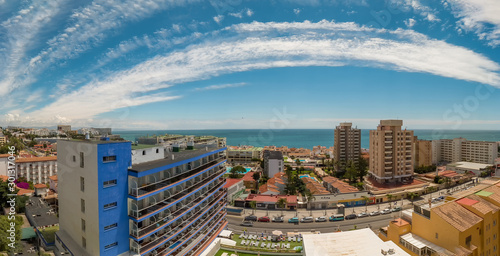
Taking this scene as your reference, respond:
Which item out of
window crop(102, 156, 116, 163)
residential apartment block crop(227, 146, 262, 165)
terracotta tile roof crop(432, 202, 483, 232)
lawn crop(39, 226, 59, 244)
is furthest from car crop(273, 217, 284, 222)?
residential apartment block crop(227, 146, 262, 165)

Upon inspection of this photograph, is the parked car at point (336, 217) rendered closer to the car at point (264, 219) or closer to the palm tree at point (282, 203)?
the palm tree at point (282, 203)

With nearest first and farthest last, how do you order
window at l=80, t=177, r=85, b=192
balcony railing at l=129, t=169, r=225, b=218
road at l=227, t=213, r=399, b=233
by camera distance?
window at l=80, t=177, r=85, b=192
balcony railing at l=129, t=169, r=225, b=218
road at l=227, t=213, r=399, b=233

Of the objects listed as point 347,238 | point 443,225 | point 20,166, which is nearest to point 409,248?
point 443,225

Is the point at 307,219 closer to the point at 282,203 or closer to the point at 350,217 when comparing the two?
the point at 282,203

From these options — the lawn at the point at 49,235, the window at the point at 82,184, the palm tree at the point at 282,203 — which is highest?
the window at the point at 82,184

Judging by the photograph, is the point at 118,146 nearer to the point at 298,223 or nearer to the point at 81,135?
the point at 81,135

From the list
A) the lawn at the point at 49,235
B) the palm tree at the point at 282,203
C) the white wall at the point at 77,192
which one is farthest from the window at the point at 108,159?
the palm tree at the point at 282,203

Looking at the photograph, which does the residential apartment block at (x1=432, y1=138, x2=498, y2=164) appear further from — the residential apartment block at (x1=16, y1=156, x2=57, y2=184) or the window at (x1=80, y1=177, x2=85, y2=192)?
the residential apartment block at (x1=16, y1=156, x2=57, y2=184)
